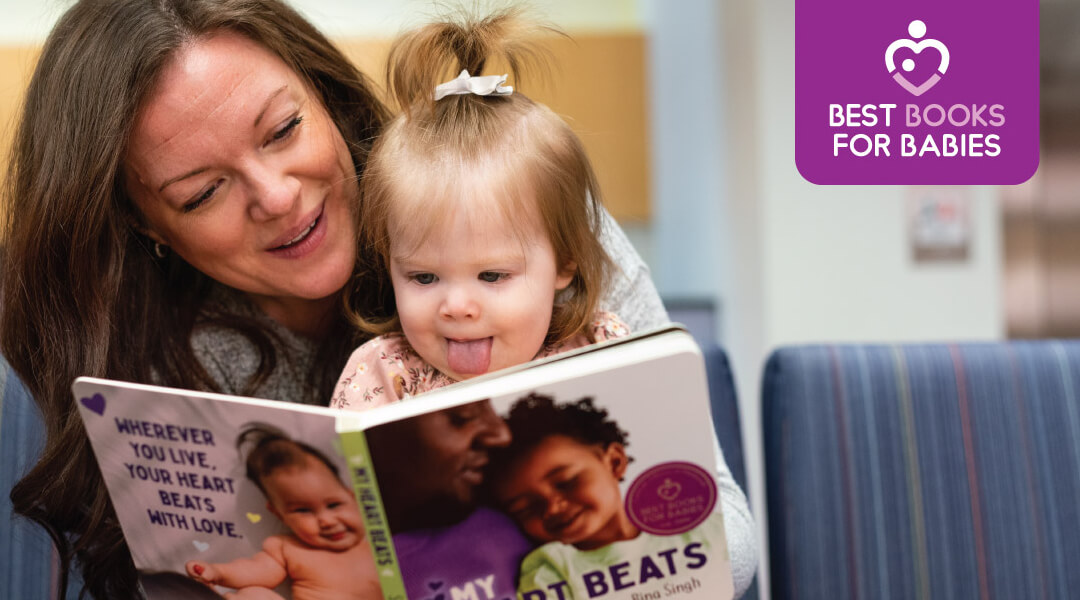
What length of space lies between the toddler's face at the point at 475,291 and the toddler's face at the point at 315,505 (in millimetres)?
228

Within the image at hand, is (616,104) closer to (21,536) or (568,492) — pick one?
(21,536)

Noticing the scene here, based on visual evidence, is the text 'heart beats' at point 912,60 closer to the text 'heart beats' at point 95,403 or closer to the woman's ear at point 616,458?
the woman's ear at point 616,458

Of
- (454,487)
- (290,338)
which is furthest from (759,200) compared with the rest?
(454,487)

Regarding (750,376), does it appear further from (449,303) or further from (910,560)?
(449,303)

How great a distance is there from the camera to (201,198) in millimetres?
1128

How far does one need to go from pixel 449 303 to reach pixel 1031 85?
1321mm

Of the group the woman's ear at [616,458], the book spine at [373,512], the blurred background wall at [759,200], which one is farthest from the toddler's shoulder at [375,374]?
the blurred background wall at [759,200]

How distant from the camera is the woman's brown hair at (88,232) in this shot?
1.10m

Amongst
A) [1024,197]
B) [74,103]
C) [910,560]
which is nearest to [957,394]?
[910,560]

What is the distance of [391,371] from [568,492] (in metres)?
0.31

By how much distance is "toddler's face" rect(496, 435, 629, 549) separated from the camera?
0.81 meters

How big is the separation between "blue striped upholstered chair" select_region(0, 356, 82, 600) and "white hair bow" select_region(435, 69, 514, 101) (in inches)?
30.1

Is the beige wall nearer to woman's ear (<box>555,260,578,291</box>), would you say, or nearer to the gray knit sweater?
the gray knit sweater

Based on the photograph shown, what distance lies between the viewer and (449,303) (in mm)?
984
